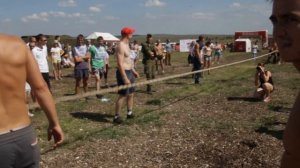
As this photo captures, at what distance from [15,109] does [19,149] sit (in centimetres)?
26

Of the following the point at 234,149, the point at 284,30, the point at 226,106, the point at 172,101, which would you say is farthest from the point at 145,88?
the point at 284,30

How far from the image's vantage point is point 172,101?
11000 millimetres

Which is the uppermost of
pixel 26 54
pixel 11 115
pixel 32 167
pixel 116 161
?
pixel 26 54

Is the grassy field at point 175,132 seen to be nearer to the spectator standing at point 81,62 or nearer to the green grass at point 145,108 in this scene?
the green grass at point 145,108

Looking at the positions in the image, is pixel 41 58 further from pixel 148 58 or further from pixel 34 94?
pixel 34 94

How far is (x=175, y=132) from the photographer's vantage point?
24.8 feet

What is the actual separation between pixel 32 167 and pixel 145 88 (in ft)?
35.9

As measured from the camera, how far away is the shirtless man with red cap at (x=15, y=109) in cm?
258


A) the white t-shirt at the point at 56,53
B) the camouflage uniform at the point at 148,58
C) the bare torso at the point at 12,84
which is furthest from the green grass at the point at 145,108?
the bare torso at the point at 12,84

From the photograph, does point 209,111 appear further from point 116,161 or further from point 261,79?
point 116,161

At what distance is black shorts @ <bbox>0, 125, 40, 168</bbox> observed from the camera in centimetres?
259

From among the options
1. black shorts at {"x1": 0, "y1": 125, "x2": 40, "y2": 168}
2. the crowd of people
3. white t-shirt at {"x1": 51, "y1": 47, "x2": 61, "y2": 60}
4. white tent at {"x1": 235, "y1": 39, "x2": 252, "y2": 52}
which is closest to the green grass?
white t-shirt at {"x1": 51, "y1": 47, "x2": 61, "y2": 60}

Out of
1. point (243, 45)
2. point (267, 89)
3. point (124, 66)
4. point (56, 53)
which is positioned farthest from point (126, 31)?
point (243, 45)

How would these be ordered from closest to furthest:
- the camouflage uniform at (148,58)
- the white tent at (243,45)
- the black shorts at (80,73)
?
the black shorts at (80,73) → the camouflage uniform at (148,58) → the white tent at (243,45)
